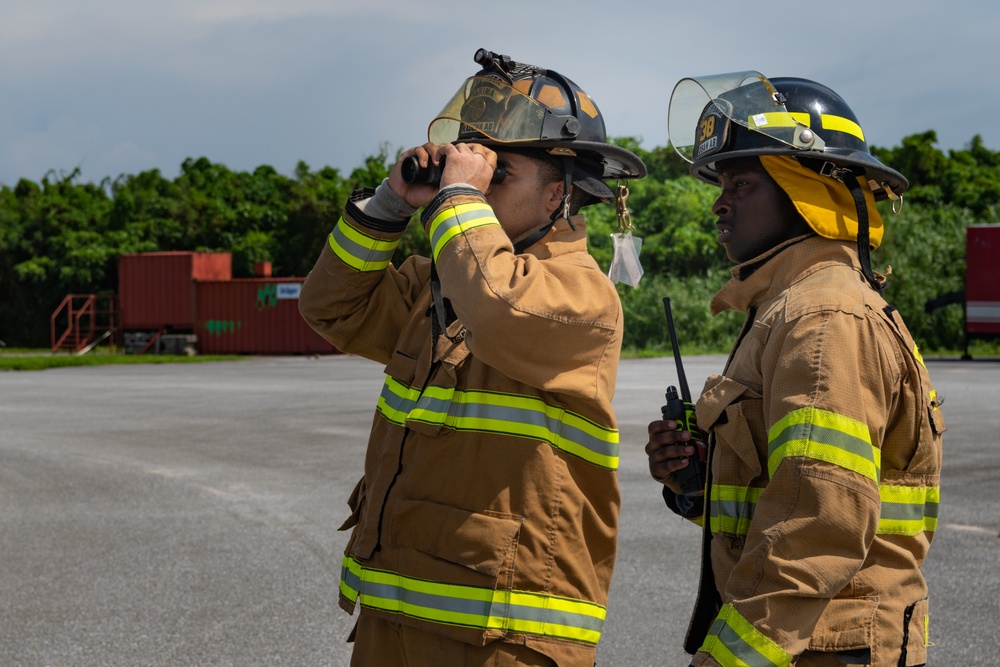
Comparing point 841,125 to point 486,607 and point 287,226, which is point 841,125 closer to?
point 486,607

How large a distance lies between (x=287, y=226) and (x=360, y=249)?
42496mm

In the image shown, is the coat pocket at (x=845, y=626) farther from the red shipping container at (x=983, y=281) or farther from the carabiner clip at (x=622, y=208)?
the red shipping container at (x=983, y=281)

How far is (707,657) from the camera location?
1863 mm

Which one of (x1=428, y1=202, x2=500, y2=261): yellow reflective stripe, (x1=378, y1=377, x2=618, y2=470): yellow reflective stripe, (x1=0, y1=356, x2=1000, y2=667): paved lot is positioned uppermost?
(x1=428, y1=202, x2=500, y2=261): yellow reflective stripe

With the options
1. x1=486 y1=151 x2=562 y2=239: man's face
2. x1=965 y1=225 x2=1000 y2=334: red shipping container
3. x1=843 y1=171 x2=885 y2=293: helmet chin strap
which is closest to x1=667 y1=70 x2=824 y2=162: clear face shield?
x1=843 y1=171 x2=885 y2=293: helmet chin strap

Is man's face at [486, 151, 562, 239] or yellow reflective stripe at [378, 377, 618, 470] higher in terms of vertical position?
man's face at [486, 151, 562, 239]

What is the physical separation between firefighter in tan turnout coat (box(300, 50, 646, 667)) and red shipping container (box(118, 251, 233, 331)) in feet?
108

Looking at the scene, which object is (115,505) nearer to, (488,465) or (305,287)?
(305,287)

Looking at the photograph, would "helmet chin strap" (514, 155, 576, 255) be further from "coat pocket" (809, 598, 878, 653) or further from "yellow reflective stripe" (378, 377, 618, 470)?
"coat pocket" (809, 598, 878, 653)

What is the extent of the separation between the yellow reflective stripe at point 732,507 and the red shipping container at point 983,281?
2496cm

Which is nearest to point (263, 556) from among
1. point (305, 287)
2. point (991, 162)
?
point (305, 287)

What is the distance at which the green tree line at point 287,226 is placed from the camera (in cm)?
3803

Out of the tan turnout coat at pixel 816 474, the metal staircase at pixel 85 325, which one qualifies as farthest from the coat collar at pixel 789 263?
the metal staircase at pixel 85 325

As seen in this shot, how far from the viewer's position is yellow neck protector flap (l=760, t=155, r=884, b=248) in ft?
7.38
